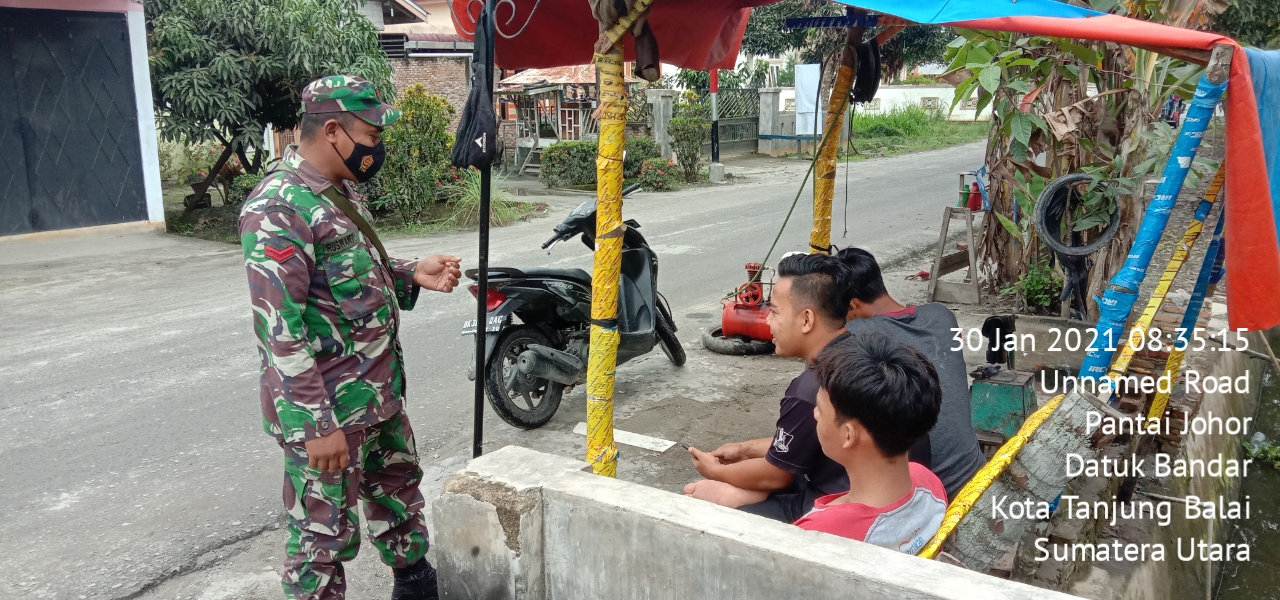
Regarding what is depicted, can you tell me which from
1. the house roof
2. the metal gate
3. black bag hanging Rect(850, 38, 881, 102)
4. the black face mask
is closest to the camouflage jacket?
the black face mask

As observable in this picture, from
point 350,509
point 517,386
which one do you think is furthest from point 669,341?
point 350,509

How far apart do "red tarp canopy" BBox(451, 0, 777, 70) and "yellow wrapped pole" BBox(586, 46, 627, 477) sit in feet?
3.56

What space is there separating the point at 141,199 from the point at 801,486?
39.4 feet

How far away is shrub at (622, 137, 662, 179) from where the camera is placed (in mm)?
16672

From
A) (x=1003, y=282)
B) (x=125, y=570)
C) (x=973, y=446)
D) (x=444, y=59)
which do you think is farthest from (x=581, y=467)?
(x=444, y=59)

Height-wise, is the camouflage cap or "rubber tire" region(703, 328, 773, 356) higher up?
the camouflage cap

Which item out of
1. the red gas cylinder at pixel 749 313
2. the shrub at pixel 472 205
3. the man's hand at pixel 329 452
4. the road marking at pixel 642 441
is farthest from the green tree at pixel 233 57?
the man's hand at pixel 329 452

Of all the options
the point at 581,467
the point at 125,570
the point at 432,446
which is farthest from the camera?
the point at 432,446

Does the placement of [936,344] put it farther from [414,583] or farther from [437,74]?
[437,74]

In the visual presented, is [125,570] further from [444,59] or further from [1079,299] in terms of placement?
[444,59]

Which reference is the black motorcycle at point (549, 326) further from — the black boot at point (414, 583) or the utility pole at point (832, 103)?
the black boot at point (414, 583)

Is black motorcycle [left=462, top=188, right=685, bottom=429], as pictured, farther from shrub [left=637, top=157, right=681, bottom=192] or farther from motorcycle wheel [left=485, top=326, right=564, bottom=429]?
shrub [left=637, top=157, right=681, bottom=192]

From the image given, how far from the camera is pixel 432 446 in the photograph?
463cm

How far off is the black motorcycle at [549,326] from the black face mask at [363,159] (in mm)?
1586
